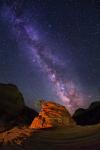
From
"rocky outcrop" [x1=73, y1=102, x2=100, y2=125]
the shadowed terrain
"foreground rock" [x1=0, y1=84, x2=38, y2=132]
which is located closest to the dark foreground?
the shadowed terrain

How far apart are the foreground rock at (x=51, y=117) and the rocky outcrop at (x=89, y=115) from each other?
10.6ft

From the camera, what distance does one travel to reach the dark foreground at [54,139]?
310 inches

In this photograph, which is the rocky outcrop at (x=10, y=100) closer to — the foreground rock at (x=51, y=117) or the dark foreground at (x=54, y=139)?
the foreground rock at (x=51, y=117)

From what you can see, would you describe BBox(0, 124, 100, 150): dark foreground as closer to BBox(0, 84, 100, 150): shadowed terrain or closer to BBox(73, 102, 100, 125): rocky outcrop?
BBox(0, 84, 100, 150): shadowed terrain

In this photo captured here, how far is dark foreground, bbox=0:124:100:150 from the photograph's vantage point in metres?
7.88

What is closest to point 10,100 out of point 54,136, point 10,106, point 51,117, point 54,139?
point 10,106

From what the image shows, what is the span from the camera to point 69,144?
7945 mm

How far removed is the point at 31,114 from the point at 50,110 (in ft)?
10.4

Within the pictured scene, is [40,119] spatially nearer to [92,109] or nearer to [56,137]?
[56,137]

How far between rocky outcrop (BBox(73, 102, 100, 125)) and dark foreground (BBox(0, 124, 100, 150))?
4.91 m

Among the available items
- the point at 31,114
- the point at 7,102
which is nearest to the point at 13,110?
the point at 7,102

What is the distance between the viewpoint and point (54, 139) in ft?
26.8

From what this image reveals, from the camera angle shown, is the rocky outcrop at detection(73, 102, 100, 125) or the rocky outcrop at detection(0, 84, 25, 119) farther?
the rocky outcrop at detection(73, 102, 100, 125)

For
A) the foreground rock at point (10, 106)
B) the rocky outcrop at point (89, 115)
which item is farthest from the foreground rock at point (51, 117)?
the rocky outcrop at point (89, 115)
